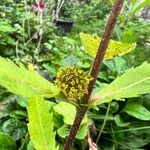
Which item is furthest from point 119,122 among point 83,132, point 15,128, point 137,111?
point 15,128

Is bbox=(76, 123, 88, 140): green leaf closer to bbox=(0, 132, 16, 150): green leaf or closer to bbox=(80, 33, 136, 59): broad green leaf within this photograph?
bbox=(0, 132, 16, 150): green leaf

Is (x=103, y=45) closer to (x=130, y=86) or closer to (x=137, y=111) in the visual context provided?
(x=130, y=86)

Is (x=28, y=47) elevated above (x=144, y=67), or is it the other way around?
(x=144, y=67)

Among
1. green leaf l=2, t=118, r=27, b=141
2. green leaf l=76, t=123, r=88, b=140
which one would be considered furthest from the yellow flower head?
green leaf l=2, t=118, r=27, b=141

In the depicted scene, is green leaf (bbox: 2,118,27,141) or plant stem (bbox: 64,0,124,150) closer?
plant stem (bbox: 64,0,124,150)

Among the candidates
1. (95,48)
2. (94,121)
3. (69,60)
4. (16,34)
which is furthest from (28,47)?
(95,48)

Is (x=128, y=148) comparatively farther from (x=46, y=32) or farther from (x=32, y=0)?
(x=32, y=0)

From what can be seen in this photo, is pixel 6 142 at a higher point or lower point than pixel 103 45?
lower
